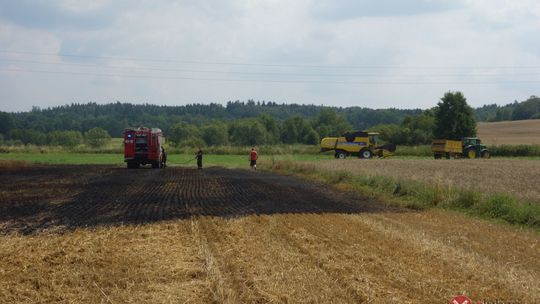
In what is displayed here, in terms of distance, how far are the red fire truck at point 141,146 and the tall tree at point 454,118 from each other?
2177 inches

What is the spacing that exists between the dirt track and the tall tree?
70638 millimetres

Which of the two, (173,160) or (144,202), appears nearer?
(144,202)

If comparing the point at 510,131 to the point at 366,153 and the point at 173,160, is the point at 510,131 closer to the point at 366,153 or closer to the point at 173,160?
the point at 366,153

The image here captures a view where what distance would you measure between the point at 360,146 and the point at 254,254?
5034cm

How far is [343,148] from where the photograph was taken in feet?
196

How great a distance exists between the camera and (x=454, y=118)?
84375 mm

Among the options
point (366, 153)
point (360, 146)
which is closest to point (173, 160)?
point (360, 146)

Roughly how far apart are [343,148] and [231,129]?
68.0 m

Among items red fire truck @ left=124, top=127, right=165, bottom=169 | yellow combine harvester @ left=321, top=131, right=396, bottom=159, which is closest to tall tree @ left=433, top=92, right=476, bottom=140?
yellow combine harvester @ left=321, top=131, right=396, bottom=159

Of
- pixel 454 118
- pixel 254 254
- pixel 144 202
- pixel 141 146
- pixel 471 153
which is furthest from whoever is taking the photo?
pixel 454 118

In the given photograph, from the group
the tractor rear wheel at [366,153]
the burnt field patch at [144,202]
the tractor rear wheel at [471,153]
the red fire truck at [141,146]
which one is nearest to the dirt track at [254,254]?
the burnt field patch at [144,202]

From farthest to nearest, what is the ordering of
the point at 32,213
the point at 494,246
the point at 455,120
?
the point at 455,120
the point at 32,213
the point at 494,246

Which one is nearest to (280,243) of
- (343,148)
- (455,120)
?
(343,148)

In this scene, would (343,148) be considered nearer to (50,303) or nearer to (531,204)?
(531,204)
